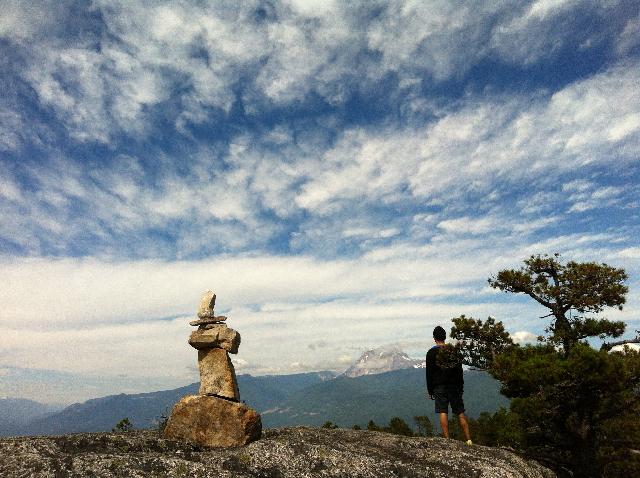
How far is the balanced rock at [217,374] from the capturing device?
19953 mm

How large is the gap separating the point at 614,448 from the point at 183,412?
22544 millimetres

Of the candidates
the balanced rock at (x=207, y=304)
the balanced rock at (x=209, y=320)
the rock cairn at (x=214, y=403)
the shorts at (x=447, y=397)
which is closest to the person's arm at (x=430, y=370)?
the shorts at (x=447, y=397)

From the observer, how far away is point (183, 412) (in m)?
18.8

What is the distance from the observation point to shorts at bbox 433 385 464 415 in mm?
19595

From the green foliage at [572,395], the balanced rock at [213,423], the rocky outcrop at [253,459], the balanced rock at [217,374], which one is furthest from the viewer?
the balanced rock at [217,374]

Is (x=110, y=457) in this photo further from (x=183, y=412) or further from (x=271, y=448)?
(x=271, y=448)

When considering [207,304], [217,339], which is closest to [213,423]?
[217,339]

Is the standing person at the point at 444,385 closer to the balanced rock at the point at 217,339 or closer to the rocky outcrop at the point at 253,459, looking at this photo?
the rocky outcrop at the point at 253,459

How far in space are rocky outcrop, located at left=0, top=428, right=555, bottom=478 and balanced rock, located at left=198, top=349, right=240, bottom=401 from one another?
2813mm

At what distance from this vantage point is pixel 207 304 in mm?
22094

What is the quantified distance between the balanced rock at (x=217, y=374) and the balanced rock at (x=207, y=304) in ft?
6.11

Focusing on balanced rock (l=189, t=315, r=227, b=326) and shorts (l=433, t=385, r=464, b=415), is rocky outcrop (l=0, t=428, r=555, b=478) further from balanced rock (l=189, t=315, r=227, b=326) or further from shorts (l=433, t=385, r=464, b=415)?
balanced rock (l=189, t=315, r=227, b=326)

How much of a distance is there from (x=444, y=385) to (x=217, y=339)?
1154 centimetres

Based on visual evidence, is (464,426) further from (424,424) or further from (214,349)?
(424,424)
